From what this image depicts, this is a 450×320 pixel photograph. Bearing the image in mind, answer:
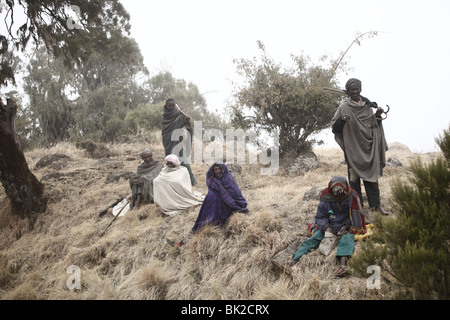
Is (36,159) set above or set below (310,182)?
above

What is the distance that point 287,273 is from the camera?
329 cm

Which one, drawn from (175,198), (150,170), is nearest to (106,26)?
(150,170)

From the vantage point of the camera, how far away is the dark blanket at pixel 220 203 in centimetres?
462

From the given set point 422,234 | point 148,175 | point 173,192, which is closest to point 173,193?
point 173,192

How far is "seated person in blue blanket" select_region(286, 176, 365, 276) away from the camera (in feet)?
11.1

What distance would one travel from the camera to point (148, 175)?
6289mm

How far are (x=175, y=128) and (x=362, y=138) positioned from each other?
4.42 metres

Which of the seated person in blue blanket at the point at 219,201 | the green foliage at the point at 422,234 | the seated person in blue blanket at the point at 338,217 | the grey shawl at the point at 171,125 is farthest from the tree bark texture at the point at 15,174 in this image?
the green foliage at the point at 422,234

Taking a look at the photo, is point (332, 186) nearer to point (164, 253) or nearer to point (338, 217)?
point (338, 217)

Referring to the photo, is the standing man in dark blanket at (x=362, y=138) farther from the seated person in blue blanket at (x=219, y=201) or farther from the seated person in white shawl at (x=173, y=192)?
the seated person in white shawl at (x=173, y=192)

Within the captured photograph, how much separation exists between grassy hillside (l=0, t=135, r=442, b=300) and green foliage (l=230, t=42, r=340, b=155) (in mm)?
1740
